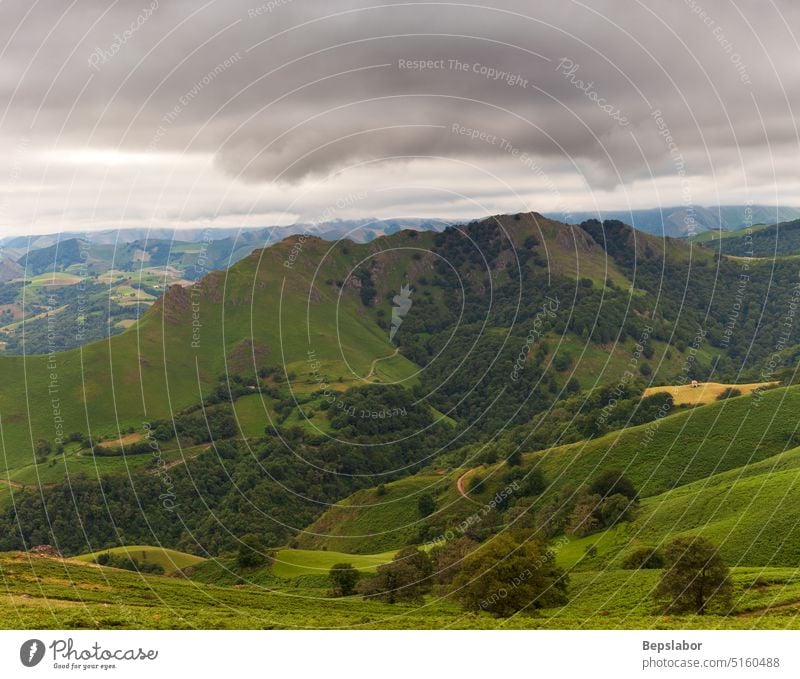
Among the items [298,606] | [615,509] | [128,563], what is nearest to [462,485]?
[615,509]

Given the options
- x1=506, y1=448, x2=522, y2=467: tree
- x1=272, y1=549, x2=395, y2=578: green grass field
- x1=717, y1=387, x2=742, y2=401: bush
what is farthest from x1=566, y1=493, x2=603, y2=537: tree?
x1=717, y1=387, x2=742, y2=401: bush

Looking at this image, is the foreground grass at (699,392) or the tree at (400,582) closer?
the tree at (400,582)

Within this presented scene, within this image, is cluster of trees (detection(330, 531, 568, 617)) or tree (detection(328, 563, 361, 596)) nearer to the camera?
cluster of trees (detection(330, 531, 568, 617))

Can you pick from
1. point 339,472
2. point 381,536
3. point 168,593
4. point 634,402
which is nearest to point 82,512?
point 339,472

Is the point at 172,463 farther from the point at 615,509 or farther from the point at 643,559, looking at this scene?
the point at 643,559

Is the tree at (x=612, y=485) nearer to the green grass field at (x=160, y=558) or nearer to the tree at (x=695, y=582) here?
the tree at (x=695, y=582)

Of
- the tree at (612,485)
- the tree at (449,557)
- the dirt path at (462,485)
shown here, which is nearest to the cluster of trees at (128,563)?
the tree at (449,557)
